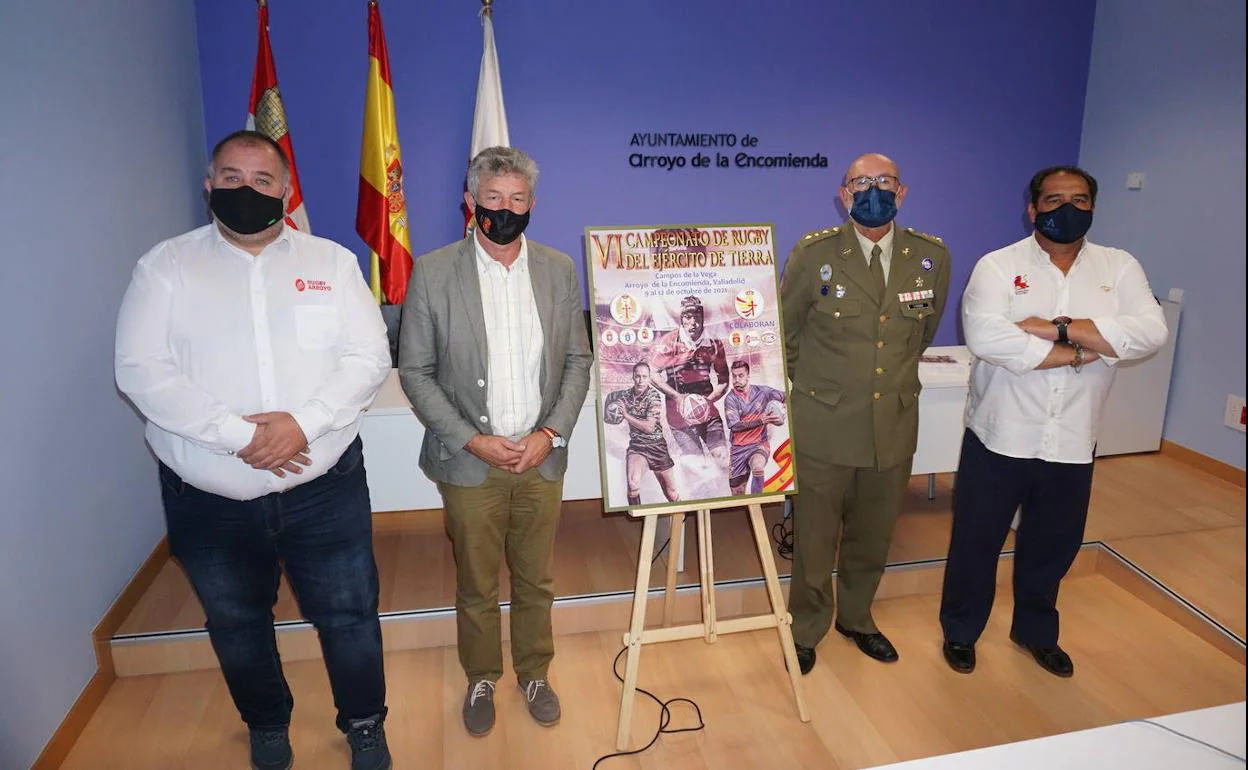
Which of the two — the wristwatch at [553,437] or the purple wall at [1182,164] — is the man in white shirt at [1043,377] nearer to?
the wristwatch at [553,437]

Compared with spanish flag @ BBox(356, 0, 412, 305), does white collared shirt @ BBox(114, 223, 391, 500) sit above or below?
below

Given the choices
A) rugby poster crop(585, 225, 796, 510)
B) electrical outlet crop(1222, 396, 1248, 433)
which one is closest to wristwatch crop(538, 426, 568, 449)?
rugby poster crop(585, 225, 796, 510)

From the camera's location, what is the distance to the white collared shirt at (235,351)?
1.73 m

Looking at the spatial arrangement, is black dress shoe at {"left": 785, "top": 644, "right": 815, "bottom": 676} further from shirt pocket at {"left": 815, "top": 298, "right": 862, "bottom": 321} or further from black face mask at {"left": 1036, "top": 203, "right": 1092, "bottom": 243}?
black face mask at {"left": 1036, "top": 203, "right": 1092, "bottom": 243}

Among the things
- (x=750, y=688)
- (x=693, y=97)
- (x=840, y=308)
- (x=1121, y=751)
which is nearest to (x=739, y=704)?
(x=750, y=688)

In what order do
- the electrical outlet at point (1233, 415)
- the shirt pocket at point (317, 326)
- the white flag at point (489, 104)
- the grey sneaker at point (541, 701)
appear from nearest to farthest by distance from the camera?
the shirt pocket at point (317, 326) < the grey sneaker at point (541, 701) < the electrical outlet at point (1233, 415) < the white flag at point (489, 104)

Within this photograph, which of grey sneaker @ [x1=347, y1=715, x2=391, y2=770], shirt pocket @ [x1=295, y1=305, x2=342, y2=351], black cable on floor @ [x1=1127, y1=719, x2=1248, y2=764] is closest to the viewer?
black cable on floor @ [x1=1127, y1=719, x2=1248, y2=764]

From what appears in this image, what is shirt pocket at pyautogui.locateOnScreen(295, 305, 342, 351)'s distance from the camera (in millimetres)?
1852

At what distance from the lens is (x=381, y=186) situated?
11.6 feet

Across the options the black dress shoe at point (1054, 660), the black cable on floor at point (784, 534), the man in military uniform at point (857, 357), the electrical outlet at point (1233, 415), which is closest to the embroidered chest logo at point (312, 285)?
the man in military uniform at point (857, 357)

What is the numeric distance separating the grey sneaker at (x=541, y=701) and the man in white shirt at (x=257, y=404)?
0.53m

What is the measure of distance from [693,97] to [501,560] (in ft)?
8.89

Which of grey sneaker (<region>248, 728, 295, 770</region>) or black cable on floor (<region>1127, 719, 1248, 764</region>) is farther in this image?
grey sneaker (<region>248, 728, 295, 770</region>)

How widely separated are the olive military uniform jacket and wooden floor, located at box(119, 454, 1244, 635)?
2.85 feet
